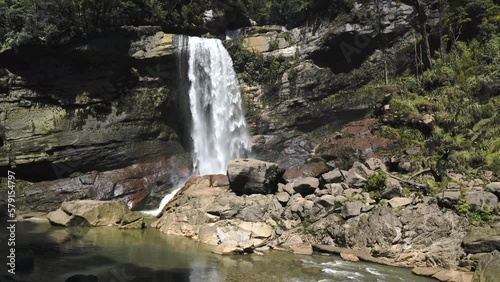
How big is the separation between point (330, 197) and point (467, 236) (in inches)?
250

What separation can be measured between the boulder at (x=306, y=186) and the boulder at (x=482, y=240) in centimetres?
804

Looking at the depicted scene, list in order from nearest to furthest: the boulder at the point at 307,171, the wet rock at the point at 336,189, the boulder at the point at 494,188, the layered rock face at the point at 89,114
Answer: the boulder at the point at 494,188
the wet rock at the point at 336,189
the boulder at the point at 307,171
the layered rock face at the point at 89,114

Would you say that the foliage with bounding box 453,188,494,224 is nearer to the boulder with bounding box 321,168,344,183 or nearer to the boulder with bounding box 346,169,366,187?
the boulder with bounding box 346,169,366,187

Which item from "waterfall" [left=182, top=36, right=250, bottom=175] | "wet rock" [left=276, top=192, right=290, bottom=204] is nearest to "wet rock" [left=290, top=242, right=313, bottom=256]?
"wet rock" [left=276, top=192, right=290, bottom=204]

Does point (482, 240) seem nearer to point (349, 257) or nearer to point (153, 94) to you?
point (349, 257)

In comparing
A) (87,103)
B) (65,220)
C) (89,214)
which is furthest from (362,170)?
(87,103)

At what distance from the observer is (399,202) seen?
742 inches

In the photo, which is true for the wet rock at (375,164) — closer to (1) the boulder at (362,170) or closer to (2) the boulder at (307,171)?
(1) the boulder at (362,170)

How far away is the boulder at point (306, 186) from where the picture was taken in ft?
71.8

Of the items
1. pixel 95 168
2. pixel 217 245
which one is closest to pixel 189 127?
pixel 95 168

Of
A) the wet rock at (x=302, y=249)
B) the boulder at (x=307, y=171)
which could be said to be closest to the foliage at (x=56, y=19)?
the boulder at (x=307, y=171)

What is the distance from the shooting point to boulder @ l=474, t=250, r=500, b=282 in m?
13.0

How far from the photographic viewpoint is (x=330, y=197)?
795 inches

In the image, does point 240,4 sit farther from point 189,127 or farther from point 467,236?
point 467,236
